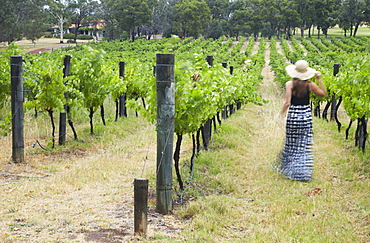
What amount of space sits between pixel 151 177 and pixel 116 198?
43.6 inches

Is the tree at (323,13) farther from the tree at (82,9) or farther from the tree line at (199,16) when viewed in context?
the tree at (82,9)

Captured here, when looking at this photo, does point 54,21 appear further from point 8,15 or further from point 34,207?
point 34,207

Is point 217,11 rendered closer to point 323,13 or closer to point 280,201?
point 323,13

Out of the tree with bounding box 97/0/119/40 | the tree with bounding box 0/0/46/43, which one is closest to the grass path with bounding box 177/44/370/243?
the tree with bounding box 0/0/46/43

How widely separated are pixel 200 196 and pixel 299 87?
7.53ft

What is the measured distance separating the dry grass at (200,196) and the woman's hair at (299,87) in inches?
22.1

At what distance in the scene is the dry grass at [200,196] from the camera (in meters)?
4.73

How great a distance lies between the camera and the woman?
678 centimetres

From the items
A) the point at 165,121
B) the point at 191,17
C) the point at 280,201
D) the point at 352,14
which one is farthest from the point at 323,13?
the point at 165,121

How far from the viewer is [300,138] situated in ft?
22.6

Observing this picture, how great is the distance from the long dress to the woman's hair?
0.18ft

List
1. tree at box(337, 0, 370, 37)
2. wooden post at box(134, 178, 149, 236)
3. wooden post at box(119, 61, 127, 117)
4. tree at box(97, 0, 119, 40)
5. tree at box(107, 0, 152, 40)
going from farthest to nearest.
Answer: tree at box(97, 0, 119, 40), tree at box(337, 0, 370, 37), tree at box(107, 0, 152, 40), wooden post at box(119, 61, 127, 117), wooden post at box(134, 178, 149, 236)

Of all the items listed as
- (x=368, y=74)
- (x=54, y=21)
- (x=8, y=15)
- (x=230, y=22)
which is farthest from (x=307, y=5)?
(x=368, y=74)

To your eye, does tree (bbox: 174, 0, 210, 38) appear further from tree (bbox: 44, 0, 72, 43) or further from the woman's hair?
the woman's hair
